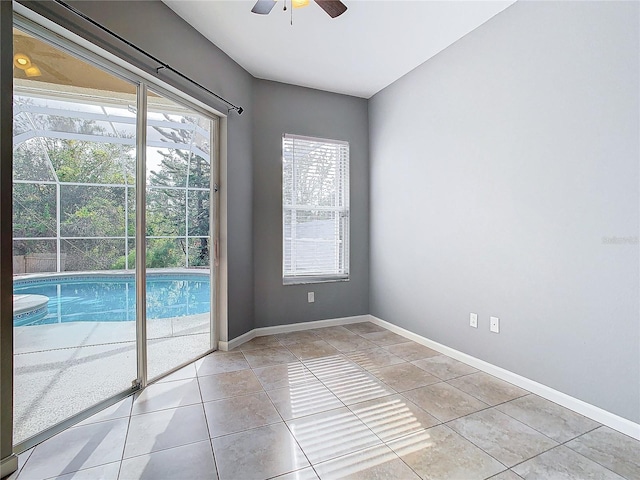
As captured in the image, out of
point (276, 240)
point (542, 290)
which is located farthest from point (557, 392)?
point (276, 240)

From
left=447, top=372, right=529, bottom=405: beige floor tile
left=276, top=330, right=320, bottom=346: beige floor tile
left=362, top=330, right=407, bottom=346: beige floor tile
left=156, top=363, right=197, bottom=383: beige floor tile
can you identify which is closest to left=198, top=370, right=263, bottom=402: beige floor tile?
left=156, top=363, right=197, bottom=383: beige floor tile

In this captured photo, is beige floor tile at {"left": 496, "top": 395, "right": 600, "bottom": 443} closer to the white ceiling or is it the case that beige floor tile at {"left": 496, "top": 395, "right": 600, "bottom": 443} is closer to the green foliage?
the green foliage

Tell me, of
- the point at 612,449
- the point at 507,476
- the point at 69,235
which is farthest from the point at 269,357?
the point at 612,449

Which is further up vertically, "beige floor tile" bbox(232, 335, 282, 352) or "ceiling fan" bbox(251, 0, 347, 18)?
"ceiling fan" bbox(251, 0, 347, 18)

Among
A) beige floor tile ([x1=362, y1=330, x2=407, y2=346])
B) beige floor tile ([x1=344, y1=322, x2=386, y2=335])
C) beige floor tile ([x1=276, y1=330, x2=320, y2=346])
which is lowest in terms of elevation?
beige floor tile ([x1=276, y1=330, x2=320, y2=346])

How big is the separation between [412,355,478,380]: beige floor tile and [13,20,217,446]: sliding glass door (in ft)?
6.60

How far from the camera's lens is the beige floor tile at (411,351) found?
2.99 meters

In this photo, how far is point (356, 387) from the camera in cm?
241

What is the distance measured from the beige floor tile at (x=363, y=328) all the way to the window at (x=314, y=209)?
22.8 inches

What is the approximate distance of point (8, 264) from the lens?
5.11 feet

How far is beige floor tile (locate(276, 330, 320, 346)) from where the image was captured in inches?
135

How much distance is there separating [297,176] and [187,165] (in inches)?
52.2

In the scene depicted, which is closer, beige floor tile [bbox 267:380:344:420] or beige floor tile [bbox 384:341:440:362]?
beige floor tile [bbox 267:380:344:420]

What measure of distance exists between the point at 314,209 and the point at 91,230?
231cm
